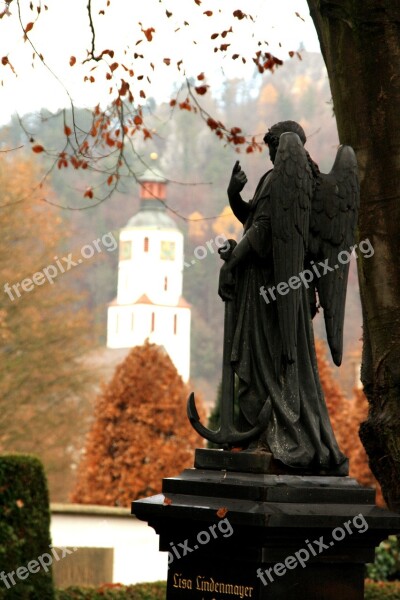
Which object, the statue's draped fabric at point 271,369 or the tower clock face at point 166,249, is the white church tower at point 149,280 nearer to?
the tower clock face at point 166,249

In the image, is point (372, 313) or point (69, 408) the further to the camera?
point (69, 408)

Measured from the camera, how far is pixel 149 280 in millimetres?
82000

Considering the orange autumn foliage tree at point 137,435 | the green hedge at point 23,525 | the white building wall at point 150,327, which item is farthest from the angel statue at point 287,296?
the white building wall at point 150,327

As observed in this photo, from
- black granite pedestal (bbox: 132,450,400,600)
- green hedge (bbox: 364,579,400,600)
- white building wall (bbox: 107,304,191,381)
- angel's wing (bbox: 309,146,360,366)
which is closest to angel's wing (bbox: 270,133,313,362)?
angel's wing (bbox: 309,146,360,366)

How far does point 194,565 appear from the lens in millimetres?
5633

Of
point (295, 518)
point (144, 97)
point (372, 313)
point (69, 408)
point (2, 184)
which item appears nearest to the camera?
point (295, 518)

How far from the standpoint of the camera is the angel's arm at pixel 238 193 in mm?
5883

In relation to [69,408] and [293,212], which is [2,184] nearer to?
[69,408]

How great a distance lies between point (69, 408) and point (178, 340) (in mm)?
38180

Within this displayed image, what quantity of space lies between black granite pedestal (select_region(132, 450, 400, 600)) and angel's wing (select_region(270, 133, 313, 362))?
71 centimetres

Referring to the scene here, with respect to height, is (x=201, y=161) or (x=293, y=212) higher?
(x=201, y=161)

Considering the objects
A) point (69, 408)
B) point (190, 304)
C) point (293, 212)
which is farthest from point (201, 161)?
point (293, 212)

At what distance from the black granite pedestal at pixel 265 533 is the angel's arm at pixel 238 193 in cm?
134

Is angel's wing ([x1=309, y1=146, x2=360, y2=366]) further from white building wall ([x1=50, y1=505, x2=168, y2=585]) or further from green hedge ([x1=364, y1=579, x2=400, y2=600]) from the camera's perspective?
white building wall ([x1=50, y1=505, x2=168, y2=585])
